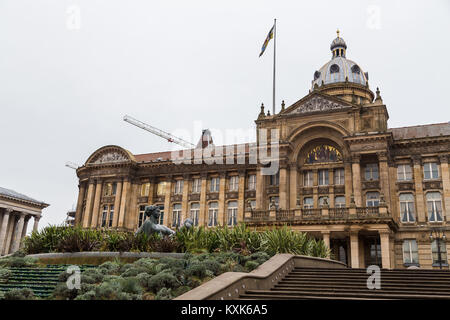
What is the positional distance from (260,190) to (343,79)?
23977mm

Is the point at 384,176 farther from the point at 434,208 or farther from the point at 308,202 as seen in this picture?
the point at 308,202

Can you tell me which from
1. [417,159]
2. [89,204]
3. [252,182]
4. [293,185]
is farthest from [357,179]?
[89,204]

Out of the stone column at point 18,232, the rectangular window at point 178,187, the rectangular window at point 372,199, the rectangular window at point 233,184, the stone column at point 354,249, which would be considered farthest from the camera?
the stone column at point 18,232

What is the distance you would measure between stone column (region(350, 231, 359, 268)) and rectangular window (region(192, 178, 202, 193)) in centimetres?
2007

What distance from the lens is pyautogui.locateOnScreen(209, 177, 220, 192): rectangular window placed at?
49062 millimetres

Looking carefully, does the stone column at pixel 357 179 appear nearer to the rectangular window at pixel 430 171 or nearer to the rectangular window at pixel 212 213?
the rectangular window at pixel 430 171

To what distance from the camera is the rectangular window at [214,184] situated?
4906cm

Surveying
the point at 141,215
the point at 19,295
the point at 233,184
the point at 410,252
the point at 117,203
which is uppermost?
the point at 233,184

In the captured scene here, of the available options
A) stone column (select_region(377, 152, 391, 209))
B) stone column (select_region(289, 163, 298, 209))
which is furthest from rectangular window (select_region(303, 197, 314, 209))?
stone column (select_region(377, 152, 391, 209))

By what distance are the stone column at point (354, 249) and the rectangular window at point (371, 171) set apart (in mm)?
7600

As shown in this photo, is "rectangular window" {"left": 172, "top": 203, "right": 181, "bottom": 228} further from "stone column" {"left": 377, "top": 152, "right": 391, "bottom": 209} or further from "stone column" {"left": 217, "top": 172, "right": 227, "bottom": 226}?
"stone column" {"left": 377, "top": 152, "right": 391, "bottom": 209}

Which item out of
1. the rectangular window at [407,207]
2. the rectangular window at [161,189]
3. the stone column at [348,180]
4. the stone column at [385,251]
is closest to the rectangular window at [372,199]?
the stone column at [348,180]

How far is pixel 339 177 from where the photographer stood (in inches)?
1635

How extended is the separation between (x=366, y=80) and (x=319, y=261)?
45712mm
